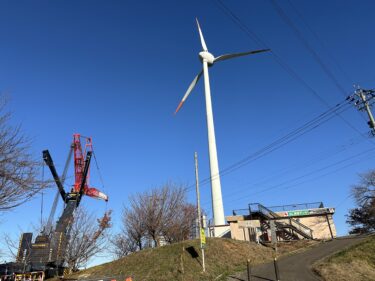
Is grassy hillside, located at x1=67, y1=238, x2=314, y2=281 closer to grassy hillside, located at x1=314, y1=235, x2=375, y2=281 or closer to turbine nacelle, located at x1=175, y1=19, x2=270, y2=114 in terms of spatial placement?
grassy hillside, located at x1=314, y1=235, x2=375, y2=281

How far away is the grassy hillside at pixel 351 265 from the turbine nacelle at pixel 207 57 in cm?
3818

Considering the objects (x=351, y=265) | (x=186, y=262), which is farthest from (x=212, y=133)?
(x=351, y=265)

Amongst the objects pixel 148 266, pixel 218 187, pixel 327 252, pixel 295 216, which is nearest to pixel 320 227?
pixel 295 216

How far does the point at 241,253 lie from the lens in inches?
1009

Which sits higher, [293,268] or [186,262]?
[186,262]

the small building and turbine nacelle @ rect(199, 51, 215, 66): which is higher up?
turbine nacelle @ rect(199, 51, 215, 66)

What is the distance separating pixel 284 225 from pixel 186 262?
51.3ft

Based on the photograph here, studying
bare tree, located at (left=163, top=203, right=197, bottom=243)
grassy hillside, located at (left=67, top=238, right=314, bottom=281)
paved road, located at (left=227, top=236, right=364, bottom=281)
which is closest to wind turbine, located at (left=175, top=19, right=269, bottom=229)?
bare tree, located at (left=163, top=203, right=197, bottom=243)

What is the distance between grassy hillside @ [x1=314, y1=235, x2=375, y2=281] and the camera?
17469 mm

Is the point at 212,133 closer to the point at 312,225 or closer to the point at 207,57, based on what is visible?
the point at 207,57

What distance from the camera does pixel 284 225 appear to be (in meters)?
34.6

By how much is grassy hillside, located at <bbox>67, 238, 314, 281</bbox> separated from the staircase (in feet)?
14.1

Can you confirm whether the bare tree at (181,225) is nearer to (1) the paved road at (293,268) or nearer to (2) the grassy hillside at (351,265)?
(1) the paved road at (293,268)

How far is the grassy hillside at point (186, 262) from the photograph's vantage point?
2183cm
